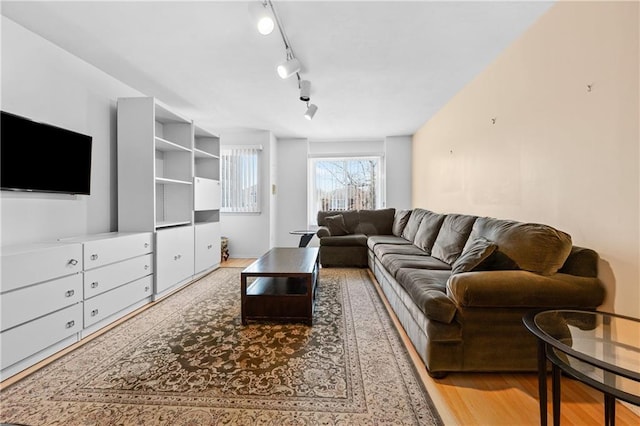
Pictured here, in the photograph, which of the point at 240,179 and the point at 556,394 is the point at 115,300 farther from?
the point at 240,179

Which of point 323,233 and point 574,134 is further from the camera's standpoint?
point 323,233

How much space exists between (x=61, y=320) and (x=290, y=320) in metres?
1.65

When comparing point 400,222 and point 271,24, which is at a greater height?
point 271,24

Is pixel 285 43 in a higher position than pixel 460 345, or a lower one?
higher

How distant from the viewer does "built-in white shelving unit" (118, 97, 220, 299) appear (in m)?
3.25

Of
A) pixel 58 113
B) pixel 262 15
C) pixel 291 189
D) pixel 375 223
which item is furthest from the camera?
pixel 291 189

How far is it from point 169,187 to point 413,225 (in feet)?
11.4

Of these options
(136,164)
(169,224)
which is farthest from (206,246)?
(136,164)

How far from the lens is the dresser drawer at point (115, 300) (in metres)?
2.43

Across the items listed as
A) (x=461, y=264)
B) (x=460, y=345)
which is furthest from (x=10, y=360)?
(x=461, y=264)

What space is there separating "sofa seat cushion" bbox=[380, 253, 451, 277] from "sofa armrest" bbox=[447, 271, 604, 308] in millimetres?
919

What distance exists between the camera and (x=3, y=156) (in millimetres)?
2160

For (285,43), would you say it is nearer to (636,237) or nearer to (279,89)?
(279,89)

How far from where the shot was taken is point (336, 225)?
17.3 feet
